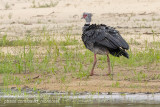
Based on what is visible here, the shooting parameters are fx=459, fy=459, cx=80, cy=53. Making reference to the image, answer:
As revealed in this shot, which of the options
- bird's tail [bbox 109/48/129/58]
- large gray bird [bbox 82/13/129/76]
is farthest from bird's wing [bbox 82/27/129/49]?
bird's tail [bbox 109/48/129/58]

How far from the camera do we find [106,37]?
7891mm

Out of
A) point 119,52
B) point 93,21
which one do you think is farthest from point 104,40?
point 93,21

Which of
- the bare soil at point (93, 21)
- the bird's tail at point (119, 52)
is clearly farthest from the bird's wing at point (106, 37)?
the bare soil at point (93, 21)

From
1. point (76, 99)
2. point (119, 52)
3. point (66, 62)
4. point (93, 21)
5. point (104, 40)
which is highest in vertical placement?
point (93, 21)

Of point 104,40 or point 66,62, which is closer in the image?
point 104,40

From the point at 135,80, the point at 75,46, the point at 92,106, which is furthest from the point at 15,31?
the point at 92,106

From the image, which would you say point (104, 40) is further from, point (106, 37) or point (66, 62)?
point (66, 62)

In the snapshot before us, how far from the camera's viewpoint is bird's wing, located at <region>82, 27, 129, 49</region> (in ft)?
25.3

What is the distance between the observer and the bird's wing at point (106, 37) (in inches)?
304

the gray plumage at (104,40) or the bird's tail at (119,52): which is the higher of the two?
the gray plumage at (104,40)

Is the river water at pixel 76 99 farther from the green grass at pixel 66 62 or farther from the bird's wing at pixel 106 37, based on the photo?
the bird's wing at pixel 106 37

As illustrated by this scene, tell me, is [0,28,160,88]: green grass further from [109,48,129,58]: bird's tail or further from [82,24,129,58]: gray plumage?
[82,24,129,58]: gray plumage

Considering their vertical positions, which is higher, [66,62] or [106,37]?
[106,37]

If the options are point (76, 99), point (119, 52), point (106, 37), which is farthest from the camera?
point (119, 52)
